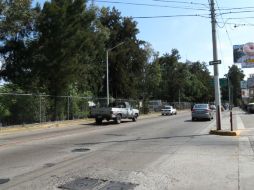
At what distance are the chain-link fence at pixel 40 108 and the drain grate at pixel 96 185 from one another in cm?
2122

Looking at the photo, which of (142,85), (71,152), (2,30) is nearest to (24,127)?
(2,30)

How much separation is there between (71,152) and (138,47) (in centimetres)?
5474

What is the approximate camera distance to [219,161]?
41.7 feet

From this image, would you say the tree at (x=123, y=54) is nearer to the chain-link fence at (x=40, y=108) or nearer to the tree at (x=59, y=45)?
the chain-link fence at (x=40, y=108)

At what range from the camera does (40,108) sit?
34.4m

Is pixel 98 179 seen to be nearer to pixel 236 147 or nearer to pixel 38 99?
pixel 236 147

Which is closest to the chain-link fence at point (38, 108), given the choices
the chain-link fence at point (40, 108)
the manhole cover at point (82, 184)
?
the chain-link fence at point (40, 108)

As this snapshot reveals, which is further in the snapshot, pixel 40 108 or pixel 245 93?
pixel 245 93

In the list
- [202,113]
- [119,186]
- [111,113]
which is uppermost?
[111,113]

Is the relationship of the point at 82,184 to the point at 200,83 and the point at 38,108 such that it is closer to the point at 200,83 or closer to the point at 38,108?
the point at 38,108

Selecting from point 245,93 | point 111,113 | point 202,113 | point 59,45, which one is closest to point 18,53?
point 59,45

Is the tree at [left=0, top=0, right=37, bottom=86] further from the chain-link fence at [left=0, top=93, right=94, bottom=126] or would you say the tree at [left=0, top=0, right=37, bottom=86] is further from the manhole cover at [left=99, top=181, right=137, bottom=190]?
the manhole cover at [left=99, top=181, right=137, bottom=190]

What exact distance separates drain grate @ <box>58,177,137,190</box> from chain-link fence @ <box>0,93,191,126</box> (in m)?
21.2

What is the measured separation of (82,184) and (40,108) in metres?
25.7
